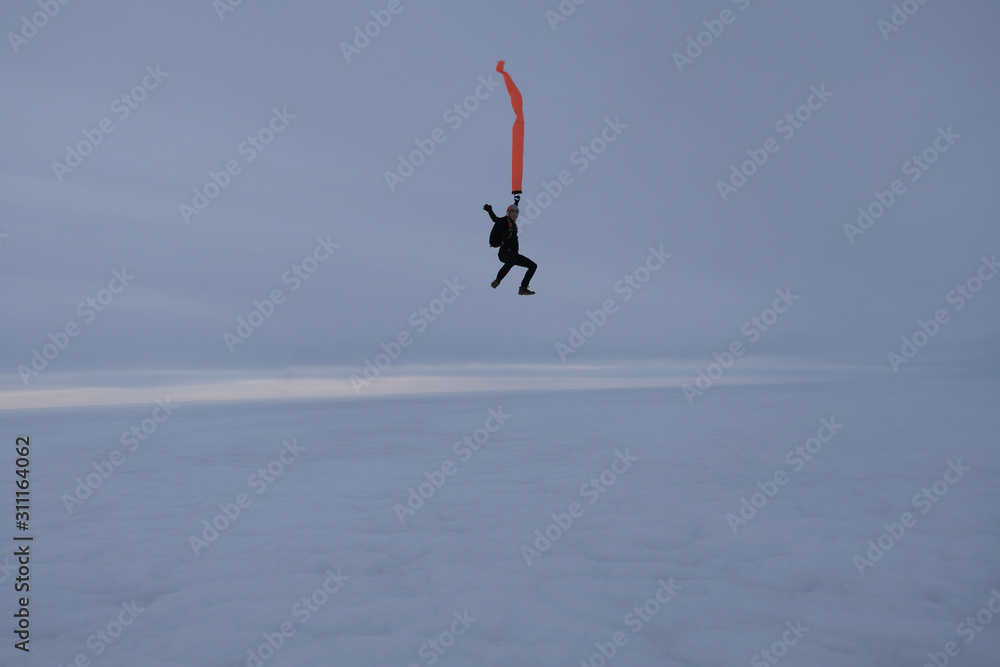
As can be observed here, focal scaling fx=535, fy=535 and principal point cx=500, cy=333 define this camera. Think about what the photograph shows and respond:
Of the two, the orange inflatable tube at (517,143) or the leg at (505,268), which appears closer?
the orange inflatable tube at (517,143)

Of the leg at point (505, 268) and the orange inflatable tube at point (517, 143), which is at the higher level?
the orange inflatable tube at point (517, 143)

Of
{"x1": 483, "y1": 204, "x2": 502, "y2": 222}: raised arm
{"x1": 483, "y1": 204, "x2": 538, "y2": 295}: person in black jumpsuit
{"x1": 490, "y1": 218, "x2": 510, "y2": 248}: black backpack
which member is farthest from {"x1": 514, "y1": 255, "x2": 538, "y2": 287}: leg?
{"x1": 483, "y1": 204, "x2": 502, "y2": 222}: raised arm

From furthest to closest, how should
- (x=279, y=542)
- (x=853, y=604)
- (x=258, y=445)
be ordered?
1. (x=258, y=445)
2. (x=279, y=542)
3. (x=853, y=604)

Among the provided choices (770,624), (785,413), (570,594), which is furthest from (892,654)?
(785,413)

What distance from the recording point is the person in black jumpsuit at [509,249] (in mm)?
8531

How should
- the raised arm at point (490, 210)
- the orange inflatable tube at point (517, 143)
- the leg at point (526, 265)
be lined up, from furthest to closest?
the leg at point (526, 265)
the raised arm at point (490, 210)
the orange inflatable tube at point (517, 143)

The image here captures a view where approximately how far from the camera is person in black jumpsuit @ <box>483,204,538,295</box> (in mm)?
8531

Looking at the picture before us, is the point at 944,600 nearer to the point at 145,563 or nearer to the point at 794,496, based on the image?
the point at 794,496

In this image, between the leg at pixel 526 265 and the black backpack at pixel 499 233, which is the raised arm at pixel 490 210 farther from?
the leg at pixel 526 265

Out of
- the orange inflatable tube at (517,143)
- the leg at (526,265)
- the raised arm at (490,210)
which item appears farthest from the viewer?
the leg at (526,265)

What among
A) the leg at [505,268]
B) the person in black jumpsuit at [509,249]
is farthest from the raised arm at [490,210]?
the leg at [505,268]

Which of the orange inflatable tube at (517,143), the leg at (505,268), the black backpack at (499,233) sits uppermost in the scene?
the orange inflatable tube at (517,143)

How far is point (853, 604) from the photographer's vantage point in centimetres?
880

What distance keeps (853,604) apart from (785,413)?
35452 millimetres
